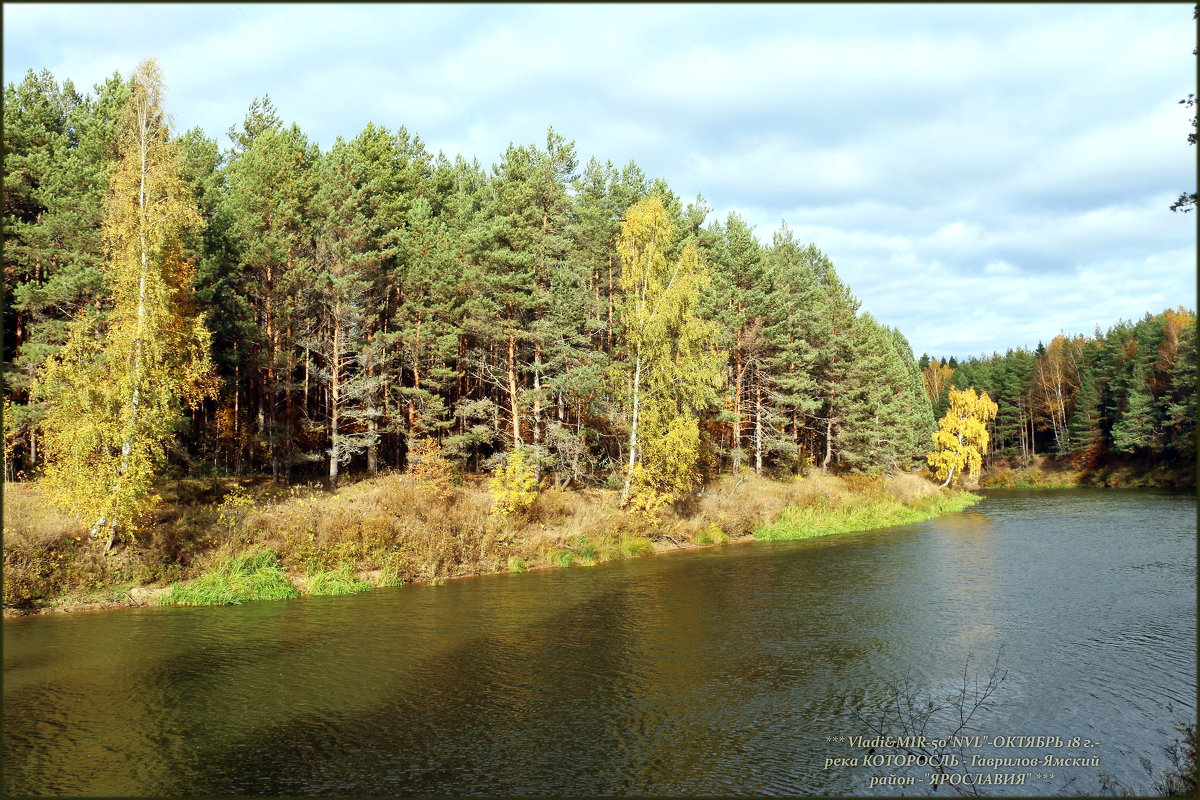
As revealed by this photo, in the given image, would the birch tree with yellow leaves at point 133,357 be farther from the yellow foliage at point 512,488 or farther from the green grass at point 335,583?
the yellow foliage at point 512,488

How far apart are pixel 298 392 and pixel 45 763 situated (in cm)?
3598

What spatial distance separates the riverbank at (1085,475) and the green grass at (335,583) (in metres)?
91.4

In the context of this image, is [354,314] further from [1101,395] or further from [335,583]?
[1101,395]

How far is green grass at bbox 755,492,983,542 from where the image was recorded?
4325 cm

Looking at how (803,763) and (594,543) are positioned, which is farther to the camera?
(594,543)

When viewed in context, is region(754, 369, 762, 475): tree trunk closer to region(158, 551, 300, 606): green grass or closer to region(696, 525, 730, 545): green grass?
region(696, 525, 730, 545): green grass

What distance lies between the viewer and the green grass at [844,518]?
4325 cm

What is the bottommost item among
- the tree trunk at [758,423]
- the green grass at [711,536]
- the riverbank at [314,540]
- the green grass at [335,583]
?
the green grass at [711,536]

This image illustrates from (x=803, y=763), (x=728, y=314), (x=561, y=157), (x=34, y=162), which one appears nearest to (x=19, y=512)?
(x=34, y=162)

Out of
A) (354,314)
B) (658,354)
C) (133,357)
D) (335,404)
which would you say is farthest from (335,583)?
(658,354)

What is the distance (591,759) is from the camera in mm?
12664

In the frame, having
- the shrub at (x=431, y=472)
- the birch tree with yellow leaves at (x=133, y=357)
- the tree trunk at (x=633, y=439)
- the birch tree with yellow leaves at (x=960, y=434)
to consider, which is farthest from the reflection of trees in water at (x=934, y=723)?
the birch tree with yellow leaves at (x=960, y=434)

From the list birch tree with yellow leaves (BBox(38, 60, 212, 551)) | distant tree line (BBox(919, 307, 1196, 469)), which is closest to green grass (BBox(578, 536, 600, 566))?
birch tree with yellow leaves (BBox(38, 60, 212, 551))

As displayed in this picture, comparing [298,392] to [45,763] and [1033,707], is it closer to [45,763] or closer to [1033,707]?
[45,763]
